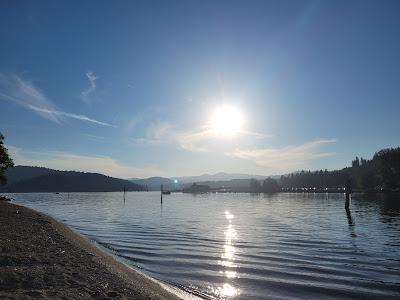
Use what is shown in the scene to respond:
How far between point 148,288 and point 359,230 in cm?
3449

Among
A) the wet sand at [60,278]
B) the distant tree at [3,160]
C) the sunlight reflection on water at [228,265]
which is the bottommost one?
the sunlight reflection on water at [228,265]

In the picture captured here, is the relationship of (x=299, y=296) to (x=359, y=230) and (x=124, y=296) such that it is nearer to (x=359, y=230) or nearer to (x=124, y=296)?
(x=124, y=296)

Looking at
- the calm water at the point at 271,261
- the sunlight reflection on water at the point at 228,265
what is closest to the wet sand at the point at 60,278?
the sunlight reflection on water at the point at 228,265

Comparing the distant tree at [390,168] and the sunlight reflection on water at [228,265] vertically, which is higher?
the distant tree at [390,168]

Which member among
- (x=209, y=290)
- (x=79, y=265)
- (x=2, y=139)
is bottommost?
(x=209, y=290)

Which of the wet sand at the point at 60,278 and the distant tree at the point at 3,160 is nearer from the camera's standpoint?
the wet sand at the point at 60,278

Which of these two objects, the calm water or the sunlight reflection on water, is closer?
the sunlight reflection on water

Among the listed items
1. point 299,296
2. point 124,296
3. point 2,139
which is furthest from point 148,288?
point 2,139

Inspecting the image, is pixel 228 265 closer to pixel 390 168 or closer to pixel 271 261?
pixel 271 261

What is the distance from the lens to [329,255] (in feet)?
89.0

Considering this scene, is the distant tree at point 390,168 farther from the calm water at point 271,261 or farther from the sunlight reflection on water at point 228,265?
the sunlight reflection on water at point 228,265

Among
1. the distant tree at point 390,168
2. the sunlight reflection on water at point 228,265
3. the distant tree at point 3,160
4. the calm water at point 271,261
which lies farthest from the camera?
the distant tree at point 390,168

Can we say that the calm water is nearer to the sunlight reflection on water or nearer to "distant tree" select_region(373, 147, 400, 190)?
the sunlight reflection on water

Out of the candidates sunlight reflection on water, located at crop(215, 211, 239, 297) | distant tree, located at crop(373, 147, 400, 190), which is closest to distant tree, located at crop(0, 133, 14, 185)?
sunlight reflection on water, located at crop(215, 211, 239, 297)
